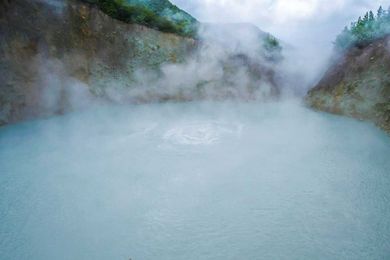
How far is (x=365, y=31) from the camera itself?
23.2 meters

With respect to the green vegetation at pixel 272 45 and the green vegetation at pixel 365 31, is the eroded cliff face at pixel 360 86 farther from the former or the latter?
the green vegetation at pixel 272 45

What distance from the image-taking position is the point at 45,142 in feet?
53.7

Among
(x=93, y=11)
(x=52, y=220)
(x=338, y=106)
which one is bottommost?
(x=52, y=220)

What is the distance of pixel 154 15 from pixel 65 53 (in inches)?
283

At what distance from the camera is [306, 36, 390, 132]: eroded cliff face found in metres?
19.3

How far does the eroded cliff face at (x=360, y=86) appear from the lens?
19.3 m

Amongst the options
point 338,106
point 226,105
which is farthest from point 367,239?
point 226,105

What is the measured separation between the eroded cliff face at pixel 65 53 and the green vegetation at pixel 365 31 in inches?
399

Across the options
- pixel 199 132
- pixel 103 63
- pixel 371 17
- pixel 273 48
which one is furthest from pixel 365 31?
pixel 103 63

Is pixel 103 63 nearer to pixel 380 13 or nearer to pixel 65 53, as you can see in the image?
pixel 65 53

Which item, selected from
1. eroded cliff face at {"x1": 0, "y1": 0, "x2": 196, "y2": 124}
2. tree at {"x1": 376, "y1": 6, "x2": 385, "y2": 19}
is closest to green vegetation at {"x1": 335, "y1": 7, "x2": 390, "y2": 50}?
tree at {"x1": 376, "y1": 6, "x2": 385, "y2": 19}

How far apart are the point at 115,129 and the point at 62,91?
5.26 metres

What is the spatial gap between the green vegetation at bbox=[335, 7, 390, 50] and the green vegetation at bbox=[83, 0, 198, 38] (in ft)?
33.5

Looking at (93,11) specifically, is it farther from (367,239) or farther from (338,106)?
(367,239)
